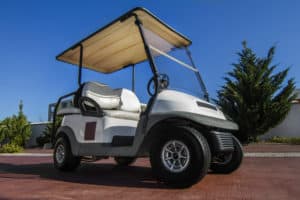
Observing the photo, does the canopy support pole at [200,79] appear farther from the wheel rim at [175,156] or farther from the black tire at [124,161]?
the black tire at [124,161]

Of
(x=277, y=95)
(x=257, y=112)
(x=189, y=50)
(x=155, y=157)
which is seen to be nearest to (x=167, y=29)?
(x=189, y=50)

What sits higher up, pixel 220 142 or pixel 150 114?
pixel 150 114

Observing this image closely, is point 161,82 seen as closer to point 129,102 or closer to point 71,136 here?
point 129,102

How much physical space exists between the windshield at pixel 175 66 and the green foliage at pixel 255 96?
7.11 m

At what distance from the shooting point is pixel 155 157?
340cm

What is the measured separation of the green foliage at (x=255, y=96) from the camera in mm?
11297

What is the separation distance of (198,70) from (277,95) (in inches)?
315

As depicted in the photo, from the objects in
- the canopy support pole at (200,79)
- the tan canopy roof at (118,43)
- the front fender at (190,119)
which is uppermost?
the tan canopy roof at (118,43)

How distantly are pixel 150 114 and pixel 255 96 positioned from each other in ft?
29.1

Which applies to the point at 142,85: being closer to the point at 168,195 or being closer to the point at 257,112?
the point at 168,195

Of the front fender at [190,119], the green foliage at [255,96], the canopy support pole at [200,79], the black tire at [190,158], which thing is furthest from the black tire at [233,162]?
the green foliage at [255,96]

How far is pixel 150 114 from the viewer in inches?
142

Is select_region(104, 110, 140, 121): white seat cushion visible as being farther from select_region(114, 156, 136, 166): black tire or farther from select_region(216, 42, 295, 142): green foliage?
select_region(216, 42, 295, 142): green foliage

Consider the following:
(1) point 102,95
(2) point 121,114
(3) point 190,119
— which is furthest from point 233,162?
(1) point 102,95
